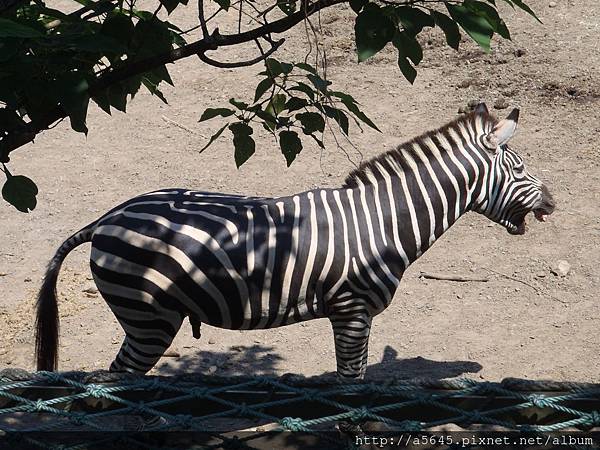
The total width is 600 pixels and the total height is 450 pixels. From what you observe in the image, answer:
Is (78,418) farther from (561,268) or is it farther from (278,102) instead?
(561,268)

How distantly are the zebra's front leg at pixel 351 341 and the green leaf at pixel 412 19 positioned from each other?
2.39 m

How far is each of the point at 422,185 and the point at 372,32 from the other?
8.04ft

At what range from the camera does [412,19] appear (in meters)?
2.81

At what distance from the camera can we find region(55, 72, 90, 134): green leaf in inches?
117

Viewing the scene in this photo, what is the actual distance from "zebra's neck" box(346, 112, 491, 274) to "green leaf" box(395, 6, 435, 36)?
88.5 inches

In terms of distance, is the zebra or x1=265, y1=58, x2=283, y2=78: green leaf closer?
x1=265, y1=58, x2=283, y2=78: green leaf

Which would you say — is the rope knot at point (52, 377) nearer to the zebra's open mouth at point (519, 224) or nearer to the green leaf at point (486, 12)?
the green leaf at point (486, 12)

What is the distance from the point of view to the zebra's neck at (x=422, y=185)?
5.05 meters

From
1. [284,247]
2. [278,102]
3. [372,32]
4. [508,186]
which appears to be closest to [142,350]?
[284,247]

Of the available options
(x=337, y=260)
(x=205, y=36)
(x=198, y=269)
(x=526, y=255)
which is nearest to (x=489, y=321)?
(x=526, y=255)

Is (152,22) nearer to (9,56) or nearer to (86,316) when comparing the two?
(9,56)

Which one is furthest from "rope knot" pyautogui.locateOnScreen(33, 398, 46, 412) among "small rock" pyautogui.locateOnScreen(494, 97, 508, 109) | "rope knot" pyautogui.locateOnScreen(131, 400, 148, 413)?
"small rock" pyautogui.locateOnScreen(494, 97, 508, 109)

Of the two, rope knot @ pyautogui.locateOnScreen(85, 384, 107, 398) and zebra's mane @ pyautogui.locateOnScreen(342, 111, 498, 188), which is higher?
zebra's mane @ pyautogui.locateOnScreen(342, 111, 498, 188)

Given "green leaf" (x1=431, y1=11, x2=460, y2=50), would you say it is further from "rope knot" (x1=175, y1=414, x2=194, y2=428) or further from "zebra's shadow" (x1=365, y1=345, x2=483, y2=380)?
"zebra's shadow" (x1=365, y1=345, x2=483, y2=380)
